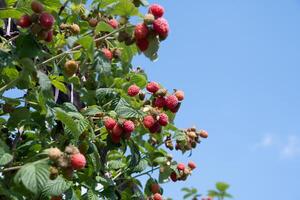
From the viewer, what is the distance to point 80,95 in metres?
3.26

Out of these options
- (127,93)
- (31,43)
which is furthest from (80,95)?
(31,43)

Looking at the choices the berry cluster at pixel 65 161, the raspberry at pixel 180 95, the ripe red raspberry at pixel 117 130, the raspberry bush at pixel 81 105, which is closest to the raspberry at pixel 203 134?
the raspberry bush at pixel 81 105

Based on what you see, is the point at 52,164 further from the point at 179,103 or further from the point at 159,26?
the point at 179,103

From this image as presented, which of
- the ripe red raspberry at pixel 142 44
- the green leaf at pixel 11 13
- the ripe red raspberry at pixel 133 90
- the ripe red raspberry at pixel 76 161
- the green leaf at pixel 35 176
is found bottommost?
the green leaf at pixel 35 176

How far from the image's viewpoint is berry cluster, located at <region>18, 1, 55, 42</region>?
203 centimetres

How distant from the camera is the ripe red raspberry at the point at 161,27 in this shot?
2.07 m

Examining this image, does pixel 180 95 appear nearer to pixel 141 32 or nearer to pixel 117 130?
pixel 117 130

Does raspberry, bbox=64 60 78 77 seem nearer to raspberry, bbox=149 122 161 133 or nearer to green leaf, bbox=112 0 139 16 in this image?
green leaf, bbox=112 0 139 16

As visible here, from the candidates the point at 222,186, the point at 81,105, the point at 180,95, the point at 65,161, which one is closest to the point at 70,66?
the point at 65,161

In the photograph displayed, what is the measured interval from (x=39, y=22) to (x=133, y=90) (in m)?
0.98

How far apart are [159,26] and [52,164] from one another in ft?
2.18

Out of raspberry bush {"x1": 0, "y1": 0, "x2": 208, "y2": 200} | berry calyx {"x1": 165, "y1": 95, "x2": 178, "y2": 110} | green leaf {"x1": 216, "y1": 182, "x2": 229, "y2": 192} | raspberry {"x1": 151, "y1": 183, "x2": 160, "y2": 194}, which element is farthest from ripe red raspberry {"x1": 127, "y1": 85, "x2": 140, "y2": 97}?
green leaf {"x1": 216, "y1": 182, "x2": 229, "y2": 192}

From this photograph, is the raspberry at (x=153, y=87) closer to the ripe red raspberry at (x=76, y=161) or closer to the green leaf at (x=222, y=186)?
the ripe red raspberry at (x=76, y=161)

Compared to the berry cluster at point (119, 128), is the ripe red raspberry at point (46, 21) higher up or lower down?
lower down
